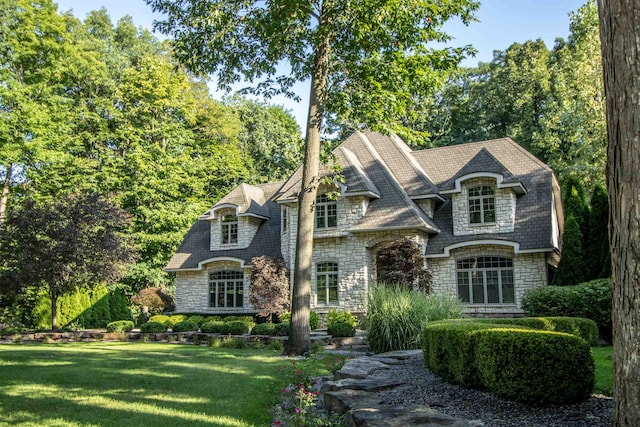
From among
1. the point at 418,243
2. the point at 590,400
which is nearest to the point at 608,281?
the point at 418,243

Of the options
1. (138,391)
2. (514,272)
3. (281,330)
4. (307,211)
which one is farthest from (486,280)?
(138,391)

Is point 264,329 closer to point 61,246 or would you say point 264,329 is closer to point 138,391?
point 61,246

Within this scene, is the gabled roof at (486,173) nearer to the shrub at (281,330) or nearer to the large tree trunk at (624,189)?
the shrub at (281,330)

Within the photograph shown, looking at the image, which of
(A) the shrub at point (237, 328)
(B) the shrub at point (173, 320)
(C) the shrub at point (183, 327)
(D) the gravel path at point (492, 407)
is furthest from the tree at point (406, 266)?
(D) the gravel path at point (492, 407)

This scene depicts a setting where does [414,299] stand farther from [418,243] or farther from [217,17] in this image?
[217,17]

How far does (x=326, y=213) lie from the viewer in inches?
755

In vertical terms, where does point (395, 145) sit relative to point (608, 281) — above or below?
above

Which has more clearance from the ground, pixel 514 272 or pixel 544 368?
pixel 514 272

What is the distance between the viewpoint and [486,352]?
525 centimetres

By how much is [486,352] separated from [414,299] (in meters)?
5.70

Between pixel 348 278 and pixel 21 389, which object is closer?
pixel 21 389

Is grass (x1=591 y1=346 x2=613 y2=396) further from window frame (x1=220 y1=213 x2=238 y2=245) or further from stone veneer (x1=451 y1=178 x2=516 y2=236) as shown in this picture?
window frame (x1=220 y1=213 x2=238 y2=245)

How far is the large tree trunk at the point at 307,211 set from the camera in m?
11.3

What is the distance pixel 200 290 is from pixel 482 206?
1250 centimetres
